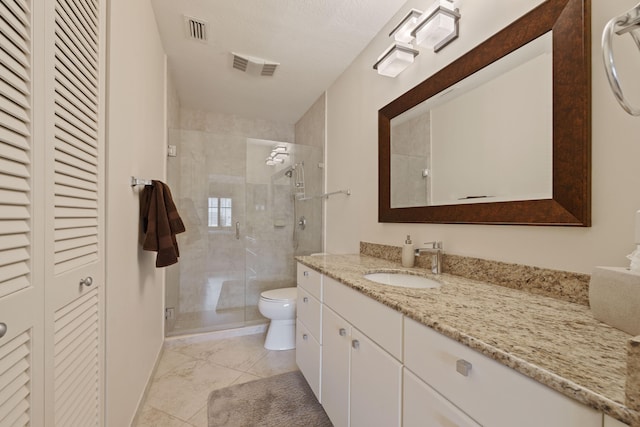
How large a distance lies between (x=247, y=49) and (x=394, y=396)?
2.41m

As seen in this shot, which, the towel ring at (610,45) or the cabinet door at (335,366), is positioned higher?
the towel ring at (610,45)

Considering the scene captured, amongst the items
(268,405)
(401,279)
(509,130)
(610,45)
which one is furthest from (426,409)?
(268,405)

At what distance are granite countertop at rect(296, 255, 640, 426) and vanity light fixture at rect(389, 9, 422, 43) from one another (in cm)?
138

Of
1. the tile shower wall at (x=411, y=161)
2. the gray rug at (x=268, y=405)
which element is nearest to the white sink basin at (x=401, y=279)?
the tile shower wall at (x=411, y=161)

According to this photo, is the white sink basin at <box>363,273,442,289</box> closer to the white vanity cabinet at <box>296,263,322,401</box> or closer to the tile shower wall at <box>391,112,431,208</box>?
the white vanity cabinet at <box>296,263,322,401</box>

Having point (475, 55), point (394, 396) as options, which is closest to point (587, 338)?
point (394, 396)

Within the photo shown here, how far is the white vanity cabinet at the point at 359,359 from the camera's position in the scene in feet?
2.92

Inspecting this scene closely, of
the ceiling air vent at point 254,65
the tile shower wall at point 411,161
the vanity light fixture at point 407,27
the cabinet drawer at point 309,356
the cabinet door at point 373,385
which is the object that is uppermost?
the ceiling air vent at point 254,65

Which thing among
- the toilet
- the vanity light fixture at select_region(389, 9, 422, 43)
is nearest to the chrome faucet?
the vanity light fixture at select_region(389, 9, 422, 43)

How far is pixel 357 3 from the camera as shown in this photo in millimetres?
1677

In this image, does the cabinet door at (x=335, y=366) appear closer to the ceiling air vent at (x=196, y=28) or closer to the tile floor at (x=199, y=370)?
the tile floor at (x=199, y=370)

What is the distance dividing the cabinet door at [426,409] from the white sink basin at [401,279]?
1.82ft

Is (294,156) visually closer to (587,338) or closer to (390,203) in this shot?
(390,203)

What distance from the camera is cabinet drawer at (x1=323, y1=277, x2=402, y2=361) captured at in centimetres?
88
